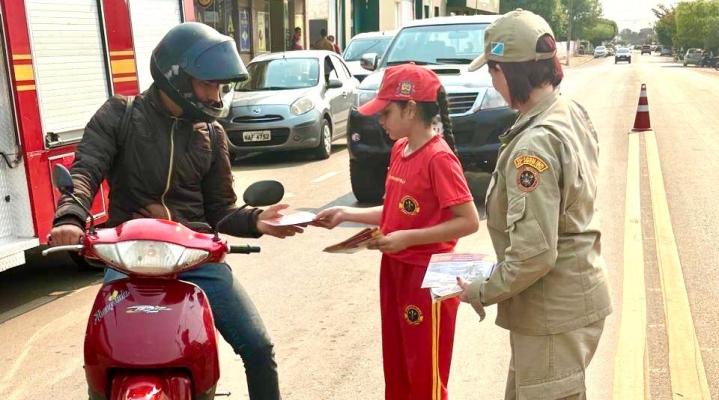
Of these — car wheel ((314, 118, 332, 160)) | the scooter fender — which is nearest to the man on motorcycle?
the scooter fender

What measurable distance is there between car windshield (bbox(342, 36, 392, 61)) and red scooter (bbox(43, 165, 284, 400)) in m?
15.9

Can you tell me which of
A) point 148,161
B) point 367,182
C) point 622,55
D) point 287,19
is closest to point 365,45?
point 287,19

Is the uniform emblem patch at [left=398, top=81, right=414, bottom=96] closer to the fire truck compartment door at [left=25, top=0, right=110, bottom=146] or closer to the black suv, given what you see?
the fire truck compartment door at [left=25, top=0, right=110, bottom=146]

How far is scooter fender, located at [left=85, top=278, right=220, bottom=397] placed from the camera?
247cm

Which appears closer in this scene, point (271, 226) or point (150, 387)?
point (150, 387)

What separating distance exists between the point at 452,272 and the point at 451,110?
616 centimetres

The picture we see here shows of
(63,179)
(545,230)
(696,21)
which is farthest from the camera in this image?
(696,21)

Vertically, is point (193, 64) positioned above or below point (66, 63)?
above

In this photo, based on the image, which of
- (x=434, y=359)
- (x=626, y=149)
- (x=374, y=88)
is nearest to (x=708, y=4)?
(x=626, y=149)

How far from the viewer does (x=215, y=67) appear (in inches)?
111

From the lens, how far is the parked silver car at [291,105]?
40.1ft

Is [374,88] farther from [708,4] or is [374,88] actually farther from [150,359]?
[708,4]

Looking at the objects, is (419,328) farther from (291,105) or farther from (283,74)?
(283,74)

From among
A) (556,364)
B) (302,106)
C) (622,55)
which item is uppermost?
(556,364)
